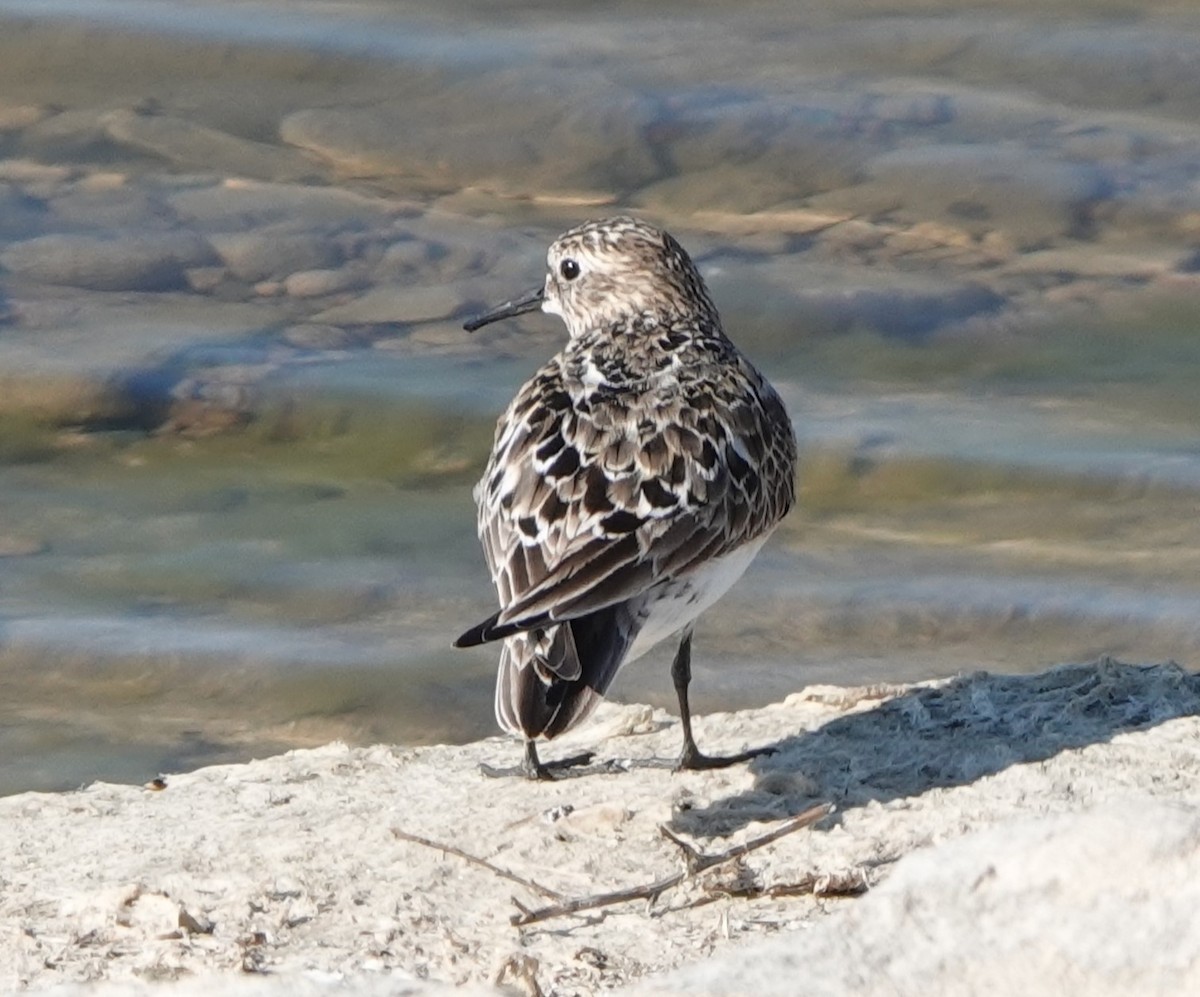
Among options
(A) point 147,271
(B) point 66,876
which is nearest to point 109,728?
(B) point 66,876

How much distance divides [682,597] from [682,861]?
2.34 ft

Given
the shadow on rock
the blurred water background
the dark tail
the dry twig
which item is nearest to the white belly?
the dark tail

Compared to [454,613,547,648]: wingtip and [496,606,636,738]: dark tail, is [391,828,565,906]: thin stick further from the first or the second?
[454,613,547,648]: wingtip

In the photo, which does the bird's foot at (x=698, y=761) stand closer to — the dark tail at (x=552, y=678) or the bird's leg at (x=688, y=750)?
the bird's leg at (x=688, y=750)

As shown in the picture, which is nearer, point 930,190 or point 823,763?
point 823,763

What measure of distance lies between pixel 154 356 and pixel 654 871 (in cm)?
483

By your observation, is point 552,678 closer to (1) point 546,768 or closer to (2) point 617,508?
(2) point 617,508

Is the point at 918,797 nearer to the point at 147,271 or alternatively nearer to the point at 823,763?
the point at 823,763

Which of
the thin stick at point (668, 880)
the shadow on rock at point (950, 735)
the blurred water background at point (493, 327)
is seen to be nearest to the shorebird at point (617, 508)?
the shadow on rock at point (950, 735)

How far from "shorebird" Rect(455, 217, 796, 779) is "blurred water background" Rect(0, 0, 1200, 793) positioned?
1.44 m

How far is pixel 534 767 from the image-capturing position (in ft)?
16.9

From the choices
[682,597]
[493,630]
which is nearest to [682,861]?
[493,630]

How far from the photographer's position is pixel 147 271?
369 inches

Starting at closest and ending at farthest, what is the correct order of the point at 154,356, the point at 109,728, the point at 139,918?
1. the point at 139,918
2. the point at 109,728
3. the point at 154,356
